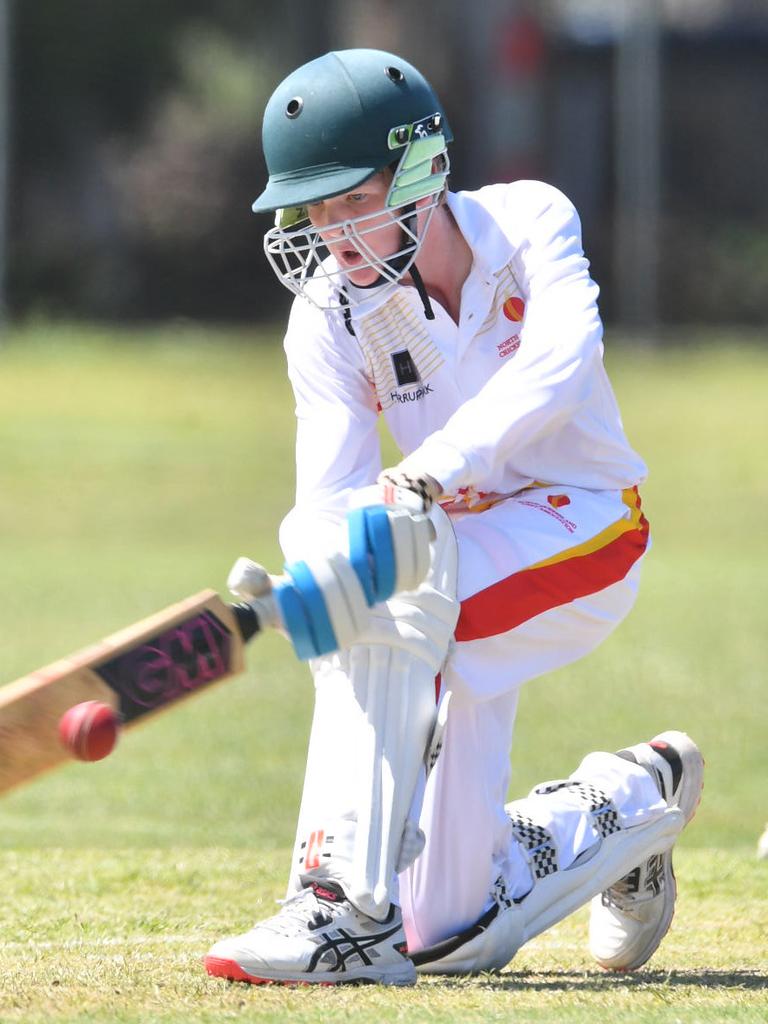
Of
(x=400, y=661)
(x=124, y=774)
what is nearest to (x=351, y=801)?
(x=400, y=661)

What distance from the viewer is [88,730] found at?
3268 millimetres

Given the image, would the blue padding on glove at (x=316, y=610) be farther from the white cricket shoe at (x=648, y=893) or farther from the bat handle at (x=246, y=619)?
the white cricket shoe at (x=648, y=893)

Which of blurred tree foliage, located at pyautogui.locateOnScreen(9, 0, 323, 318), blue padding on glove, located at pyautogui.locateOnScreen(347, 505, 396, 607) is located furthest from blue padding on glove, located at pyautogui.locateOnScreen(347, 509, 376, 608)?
blurred tree foliage, located at pyautogui.locateOnScreen(9, 0, 323, 318)

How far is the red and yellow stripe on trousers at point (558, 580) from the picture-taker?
4.03m

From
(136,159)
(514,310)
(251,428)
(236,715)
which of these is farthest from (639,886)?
(136,159)

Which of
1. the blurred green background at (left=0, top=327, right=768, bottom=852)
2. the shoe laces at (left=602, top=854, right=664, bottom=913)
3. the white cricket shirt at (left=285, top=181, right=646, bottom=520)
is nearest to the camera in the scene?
the white cricket shirt at (left=285, top=181, right=646, bottom=520)

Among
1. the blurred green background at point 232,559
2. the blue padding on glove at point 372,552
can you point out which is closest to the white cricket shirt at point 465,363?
the blue padding on glove at point 372,552

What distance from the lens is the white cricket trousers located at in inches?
160

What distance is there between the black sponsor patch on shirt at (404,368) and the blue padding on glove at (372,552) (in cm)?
74

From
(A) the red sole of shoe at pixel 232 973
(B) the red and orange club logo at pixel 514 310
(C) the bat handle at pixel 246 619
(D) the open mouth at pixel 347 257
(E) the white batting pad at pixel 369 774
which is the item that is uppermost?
(D) the open mouth at pixel 347 257

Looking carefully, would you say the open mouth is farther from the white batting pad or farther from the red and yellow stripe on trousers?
the white batting pad

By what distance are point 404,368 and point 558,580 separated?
567 millimetres

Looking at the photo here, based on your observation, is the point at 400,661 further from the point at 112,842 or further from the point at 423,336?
the point at 112,842

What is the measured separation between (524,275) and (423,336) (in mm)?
248
